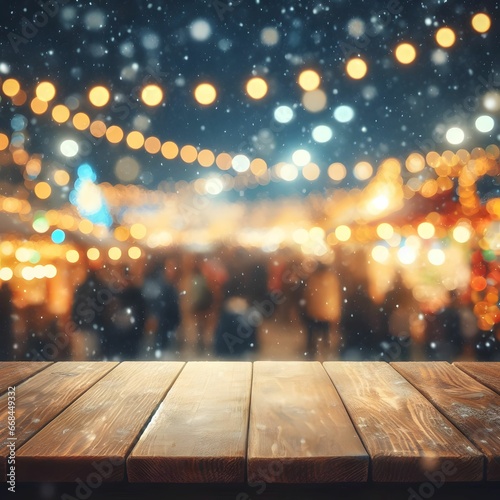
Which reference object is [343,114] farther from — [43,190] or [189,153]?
[43,190]

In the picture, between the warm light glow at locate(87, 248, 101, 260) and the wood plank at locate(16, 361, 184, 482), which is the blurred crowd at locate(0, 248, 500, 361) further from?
the wood plank at locate(16, 361, 184, 482)

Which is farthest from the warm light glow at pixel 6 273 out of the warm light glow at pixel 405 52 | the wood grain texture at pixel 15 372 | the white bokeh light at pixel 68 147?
the warm light glow at pixel 405 52

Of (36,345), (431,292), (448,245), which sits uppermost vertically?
(448,245)

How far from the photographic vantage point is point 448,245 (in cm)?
334

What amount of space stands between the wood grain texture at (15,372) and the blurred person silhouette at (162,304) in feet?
5.09

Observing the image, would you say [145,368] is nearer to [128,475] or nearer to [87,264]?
[128,475]

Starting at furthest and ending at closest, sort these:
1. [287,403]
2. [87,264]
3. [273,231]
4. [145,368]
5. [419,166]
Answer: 1. [419,166]
2. [273,231]
3. [87,264]
4. [145,368]
5. [287,403]

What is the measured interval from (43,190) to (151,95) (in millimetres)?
1028

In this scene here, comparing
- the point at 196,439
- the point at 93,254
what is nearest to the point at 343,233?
the point at 93,254

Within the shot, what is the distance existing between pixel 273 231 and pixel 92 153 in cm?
149

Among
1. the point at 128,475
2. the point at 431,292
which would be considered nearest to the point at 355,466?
the point at 128,475

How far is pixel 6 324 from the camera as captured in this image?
2.93 m

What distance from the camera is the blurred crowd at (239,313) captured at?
2865mm

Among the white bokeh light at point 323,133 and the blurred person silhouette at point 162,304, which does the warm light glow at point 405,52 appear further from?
the blurred person silhouette at point 162,304
